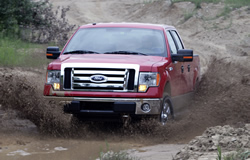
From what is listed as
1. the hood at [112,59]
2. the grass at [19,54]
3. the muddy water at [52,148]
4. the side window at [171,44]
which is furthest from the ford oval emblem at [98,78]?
the grass at [19,54]

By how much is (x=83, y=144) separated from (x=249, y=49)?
587 inches

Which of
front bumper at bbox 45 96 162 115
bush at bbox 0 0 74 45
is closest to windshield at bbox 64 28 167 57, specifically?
front bumper at bbox 45 96 162 115

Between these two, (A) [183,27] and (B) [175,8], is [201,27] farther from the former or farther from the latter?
(B) [175,8]

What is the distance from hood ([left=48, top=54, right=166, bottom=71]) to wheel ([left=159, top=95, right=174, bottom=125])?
58 centimetres

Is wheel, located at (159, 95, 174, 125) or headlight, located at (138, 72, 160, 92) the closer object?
headlight, located at (138, 72, 160, 92)

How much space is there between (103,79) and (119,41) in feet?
4.19

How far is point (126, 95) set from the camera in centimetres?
763

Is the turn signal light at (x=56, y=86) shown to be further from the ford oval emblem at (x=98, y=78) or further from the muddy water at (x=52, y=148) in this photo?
the muddy water at (x=52, y=148)

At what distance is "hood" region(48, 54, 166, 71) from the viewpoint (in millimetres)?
7807

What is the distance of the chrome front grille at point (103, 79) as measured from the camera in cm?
767

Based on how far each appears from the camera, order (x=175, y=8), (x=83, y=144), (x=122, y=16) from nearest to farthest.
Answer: (x=83, y=144) < (x=175, y=8) < (x=122, y=16)

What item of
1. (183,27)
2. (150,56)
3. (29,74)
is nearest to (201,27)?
(183,27)

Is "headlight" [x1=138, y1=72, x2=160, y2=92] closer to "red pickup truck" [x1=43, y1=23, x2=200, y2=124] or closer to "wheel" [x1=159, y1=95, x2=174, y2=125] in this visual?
"red pickup truck" [x1=43, y1=23, x2=200, y2=124]

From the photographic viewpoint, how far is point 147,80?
7711 mm
